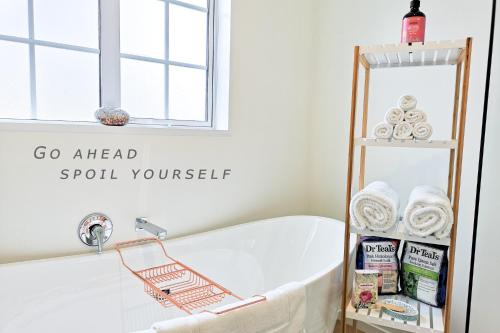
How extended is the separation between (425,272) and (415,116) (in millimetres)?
575

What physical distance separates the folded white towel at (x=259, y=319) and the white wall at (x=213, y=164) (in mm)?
806

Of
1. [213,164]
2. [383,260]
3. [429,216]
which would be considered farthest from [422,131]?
[213,164]

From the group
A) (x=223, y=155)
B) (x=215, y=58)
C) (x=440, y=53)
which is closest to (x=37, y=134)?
(x=223, y=155)

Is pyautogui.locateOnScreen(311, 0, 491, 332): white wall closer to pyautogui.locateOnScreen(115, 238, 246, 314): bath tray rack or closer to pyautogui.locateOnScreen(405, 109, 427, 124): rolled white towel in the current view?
pyautogui.locateOnScreen(405, 109, 427, 124): rolled white towel

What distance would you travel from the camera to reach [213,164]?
1.88 metres

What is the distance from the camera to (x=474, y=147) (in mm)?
1565

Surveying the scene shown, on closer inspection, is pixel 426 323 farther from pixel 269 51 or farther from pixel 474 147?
pixel 269 51

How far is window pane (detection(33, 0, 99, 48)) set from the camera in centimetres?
154

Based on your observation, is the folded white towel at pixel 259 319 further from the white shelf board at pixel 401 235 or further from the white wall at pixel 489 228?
the white wall at pixel 489 228

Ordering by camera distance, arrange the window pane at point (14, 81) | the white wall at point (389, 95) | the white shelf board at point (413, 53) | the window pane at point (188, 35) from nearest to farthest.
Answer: the white shelf board at point (413, 53), the window pane at point (14, 81), the white wall at point (389, 95), the window pane at point (188, 35)

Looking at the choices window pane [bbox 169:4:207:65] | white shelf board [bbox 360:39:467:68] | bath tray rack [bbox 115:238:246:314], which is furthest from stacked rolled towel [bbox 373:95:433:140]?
window pane [bbox 169:4:207:65]

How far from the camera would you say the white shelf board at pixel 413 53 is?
1.13 meters

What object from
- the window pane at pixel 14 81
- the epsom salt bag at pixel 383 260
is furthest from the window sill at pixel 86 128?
the epsom salt bag at pixel 383 260

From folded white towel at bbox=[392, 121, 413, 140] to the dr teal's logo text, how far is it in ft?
3.23
